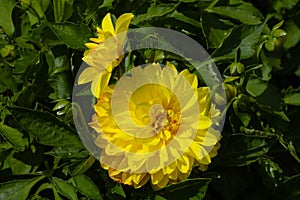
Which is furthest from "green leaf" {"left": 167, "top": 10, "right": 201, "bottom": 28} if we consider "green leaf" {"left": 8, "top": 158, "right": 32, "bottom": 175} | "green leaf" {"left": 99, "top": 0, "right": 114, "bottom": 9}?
"green leaf" {"left": 8, "top": 158, "right": 32, "bottom": 175}

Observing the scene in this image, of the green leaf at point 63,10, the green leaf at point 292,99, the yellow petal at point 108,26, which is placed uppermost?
the yellow petal at point 108,26

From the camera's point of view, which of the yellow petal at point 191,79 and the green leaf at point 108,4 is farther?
the green leaf at point 108,4

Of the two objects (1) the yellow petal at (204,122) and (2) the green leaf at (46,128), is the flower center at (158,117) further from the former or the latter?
(2) the green leaf at (46,128)

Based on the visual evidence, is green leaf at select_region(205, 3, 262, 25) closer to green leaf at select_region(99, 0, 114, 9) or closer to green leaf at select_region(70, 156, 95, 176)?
green leaf at select_region(99, 0, 114, 9)

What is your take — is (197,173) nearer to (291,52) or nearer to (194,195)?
(194,195)

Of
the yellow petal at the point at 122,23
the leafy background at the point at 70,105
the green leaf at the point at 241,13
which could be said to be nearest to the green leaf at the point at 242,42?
the leafy background at the point at 70,105

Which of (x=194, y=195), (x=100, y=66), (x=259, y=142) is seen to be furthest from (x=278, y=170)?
(x=100, y=66)

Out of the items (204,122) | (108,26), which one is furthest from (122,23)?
(204,122)
